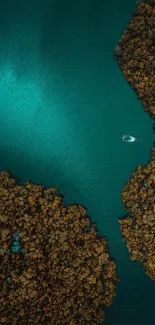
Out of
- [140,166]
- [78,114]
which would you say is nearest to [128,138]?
[140,166]

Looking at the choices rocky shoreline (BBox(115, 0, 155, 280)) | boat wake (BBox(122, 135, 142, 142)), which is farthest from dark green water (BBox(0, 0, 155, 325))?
rocky shoreline (BBox(115, 0, 155, 280))

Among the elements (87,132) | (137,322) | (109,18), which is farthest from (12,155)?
(137,322)

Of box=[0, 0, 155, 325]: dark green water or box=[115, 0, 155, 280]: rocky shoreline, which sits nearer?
box=[115, 0, 155, 280]: rocky shoreline

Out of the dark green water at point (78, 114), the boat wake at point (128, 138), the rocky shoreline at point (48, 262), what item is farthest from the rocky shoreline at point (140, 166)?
the rocky shoreline at point (48, 262)

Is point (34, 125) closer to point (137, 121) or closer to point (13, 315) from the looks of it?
point (137, 121)

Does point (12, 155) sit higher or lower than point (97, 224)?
higher

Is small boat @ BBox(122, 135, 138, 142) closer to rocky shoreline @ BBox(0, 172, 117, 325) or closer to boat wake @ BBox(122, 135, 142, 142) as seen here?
boat wake @ BBox(122, 135, 142, 142)

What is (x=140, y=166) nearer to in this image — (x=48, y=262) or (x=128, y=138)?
(x=128, y=138)

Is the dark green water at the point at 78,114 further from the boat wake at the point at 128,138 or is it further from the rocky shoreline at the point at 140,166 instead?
the rocky shoreline at the point at 140,166
